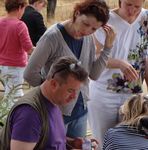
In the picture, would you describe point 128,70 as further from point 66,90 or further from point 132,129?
point 66,90

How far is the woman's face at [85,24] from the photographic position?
221 cm

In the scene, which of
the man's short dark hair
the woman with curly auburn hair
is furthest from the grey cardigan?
the man's short dark hair

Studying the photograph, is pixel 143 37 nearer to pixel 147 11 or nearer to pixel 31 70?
pixel 147 11

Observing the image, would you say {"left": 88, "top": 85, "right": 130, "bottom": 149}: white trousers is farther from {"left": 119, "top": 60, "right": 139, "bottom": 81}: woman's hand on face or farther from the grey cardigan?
the grey cardigan

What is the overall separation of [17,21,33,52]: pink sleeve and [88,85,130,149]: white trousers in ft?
3.88

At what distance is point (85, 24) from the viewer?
2.21 meters

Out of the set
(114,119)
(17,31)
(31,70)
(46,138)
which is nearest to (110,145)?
(114,119)

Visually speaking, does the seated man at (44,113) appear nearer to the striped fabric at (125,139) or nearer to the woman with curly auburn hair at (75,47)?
the woman with curly auburn hair at (75,47)

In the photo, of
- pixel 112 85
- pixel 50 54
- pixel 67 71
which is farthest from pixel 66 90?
pixel 112 85

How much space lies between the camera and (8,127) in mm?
1668

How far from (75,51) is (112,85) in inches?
17.9

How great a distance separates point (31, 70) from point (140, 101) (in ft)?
2.07

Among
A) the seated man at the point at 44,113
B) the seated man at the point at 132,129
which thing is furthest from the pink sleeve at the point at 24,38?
the seated man at the point at 44,113

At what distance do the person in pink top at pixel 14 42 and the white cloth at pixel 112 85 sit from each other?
1131 mm
